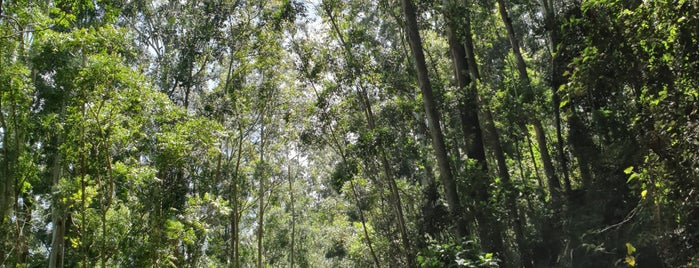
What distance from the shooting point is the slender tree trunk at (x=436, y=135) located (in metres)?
9.09

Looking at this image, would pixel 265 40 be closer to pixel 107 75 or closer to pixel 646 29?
pixel 107 75

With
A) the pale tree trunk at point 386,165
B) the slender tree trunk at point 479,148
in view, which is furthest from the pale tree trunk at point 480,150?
the pale tree trunk at point 386,165

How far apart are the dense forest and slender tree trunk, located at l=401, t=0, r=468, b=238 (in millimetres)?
27

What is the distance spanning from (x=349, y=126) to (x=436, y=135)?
410cm

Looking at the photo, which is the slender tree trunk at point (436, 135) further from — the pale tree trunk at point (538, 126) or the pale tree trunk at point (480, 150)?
the pale tree trunk at point (538, 126)

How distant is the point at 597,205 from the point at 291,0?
25.4ft

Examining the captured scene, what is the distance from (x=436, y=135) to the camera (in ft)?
30.6

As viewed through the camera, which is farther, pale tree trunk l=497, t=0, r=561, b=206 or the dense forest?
pale tree trunk l=497, t=0, r=561, b=206

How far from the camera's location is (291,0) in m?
12.1

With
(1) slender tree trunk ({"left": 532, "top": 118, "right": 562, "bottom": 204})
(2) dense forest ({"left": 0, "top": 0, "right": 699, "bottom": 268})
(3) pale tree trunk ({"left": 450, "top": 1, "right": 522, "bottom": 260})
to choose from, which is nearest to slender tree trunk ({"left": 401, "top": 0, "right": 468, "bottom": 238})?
(2) dense forest ({"left": 0, "top": 0, "right": 699, "bottom": 268})

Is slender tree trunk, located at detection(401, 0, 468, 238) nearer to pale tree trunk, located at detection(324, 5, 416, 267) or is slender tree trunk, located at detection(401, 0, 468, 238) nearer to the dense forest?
the dense forest

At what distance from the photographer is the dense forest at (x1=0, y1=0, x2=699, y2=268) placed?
4359mm

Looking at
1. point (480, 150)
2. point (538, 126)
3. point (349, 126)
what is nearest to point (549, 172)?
point (538, 126)

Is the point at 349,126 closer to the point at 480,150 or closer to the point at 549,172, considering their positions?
the point at 480,150
